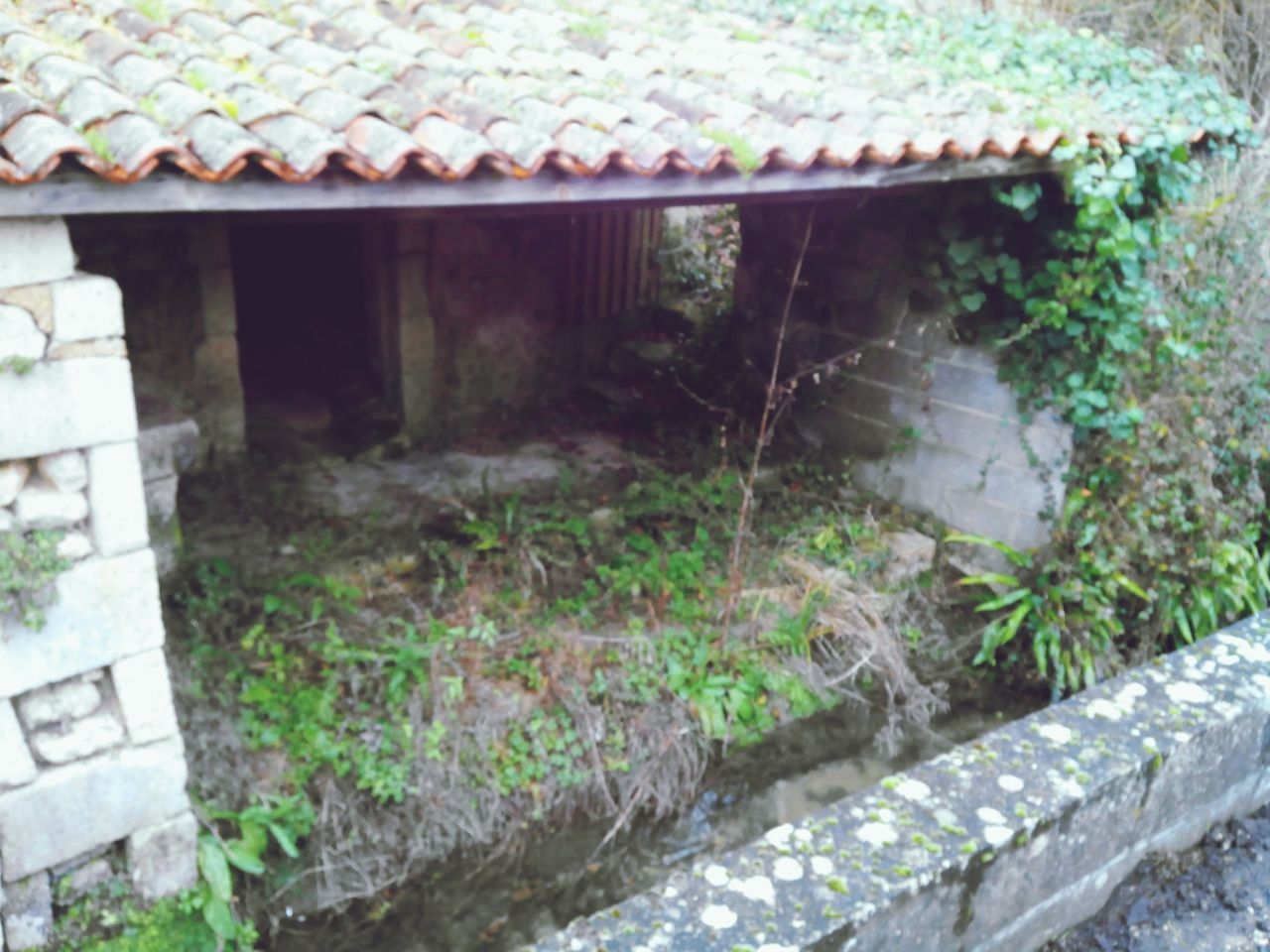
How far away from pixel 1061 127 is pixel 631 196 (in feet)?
7.62

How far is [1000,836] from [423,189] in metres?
2.44

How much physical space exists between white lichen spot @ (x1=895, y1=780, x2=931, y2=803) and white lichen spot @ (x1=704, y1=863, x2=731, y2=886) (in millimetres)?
533

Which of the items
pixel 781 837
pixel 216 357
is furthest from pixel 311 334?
pixel 781 837

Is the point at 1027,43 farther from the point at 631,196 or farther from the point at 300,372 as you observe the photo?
the point at 300,372

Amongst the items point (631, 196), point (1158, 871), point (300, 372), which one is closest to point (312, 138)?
point (631, 196)

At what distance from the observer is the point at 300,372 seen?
8.27 m

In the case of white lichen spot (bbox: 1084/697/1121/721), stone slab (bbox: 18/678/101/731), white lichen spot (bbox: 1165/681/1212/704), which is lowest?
stone slab (bbox: 18/678/101/731)

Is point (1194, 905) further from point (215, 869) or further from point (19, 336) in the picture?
point (19, 336)

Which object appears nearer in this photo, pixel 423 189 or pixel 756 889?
pixel 756 889

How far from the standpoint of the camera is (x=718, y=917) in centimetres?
205

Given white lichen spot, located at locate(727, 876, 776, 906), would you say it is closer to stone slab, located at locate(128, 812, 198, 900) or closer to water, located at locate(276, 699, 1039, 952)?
water, located at locate(276, 699, 1039, 952)

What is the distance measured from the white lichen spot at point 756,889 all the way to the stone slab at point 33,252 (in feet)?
7.79

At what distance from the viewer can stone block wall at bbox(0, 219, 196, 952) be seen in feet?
9.07

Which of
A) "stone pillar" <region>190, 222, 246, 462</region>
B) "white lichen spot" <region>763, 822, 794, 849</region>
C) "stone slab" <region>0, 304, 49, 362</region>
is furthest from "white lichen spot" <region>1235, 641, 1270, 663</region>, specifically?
"stone pillar" <region>190, 222, 246, 462</region>
